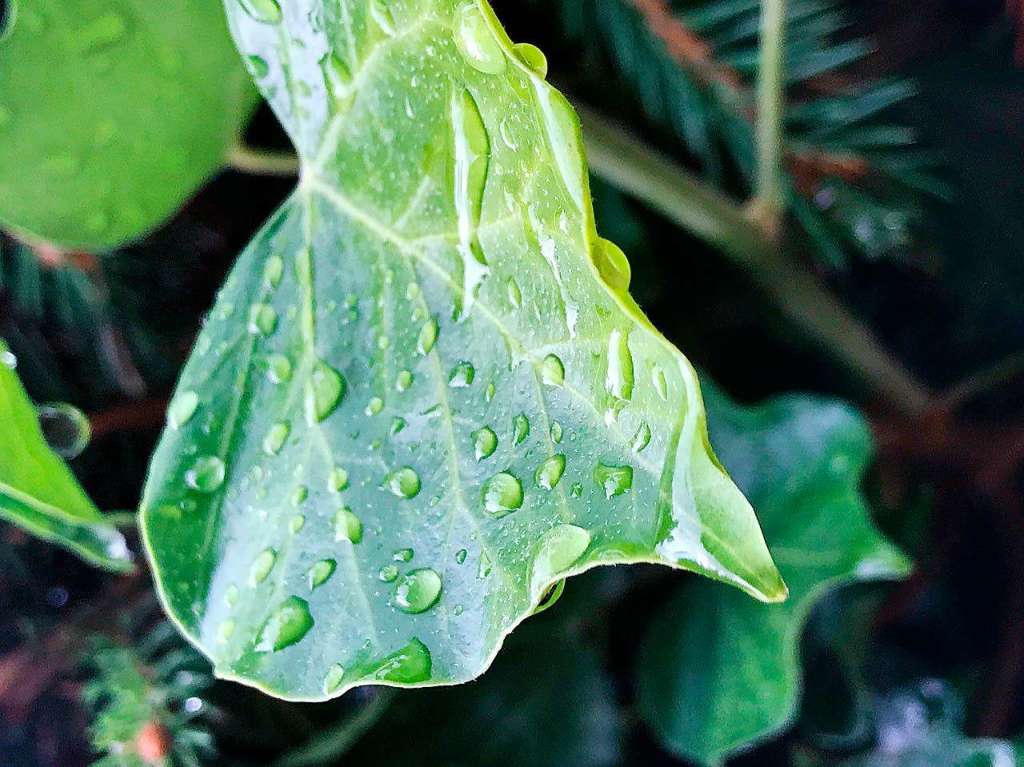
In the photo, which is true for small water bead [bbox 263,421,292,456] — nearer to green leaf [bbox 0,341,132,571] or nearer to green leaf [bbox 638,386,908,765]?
green leaf [bbox 0,341,132,571]

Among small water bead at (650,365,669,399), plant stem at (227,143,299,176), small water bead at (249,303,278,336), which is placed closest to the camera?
small water bead at (650,365,669,399)

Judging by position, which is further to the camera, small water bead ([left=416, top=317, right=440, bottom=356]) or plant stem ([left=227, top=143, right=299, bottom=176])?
plant stem ([left=227, top=143, right=299, bottom=176])

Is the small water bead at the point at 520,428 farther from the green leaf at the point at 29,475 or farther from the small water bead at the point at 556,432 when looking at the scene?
the green leaf at the point at 29,475

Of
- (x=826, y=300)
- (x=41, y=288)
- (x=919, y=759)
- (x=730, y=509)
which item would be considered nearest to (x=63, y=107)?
(x=41, y=288)

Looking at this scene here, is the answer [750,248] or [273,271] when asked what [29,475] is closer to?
[273,271]

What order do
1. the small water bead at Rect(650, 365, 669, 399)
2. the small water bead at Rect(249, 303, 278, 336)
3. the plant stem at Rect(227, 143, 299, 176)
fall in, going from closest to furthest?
1. the small water bead at Rect(650, 365, 669, 399)
2. the small water bead at Rect(249, 303, 278, 336)
3. the plant stem at Rect(227, 143, 299, 176)

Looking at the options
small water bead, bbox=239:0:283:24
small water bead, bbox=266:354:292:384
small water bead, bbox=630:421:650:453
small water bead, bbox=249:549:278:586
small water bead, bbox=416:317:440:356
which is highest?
small water bead, bbox=239:0:283:24

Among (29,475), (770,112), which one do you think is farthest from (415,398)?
(770,112)

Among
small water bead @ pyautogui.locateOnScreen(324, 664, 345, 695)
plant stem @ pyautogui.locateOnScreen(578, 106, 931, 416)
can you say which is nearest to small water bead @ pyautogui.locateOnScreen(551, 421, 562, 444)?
small water bead @ pyautogui.locateOnScreen(324, 664, 345, 695)

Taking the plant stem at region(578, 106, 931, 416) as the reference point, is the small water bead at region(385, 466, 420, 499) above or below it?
above
